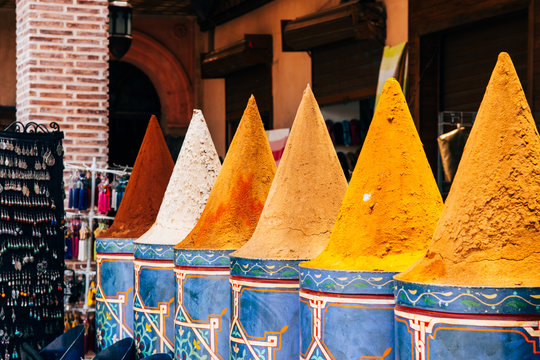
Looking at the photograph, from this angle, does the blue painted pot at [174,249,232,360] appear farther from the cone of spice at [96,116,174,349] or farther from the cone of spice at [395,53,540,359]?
the cone of spice at [395,53,540,359]

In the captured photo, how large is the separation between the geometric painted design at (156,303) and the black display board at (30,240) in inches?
63.4

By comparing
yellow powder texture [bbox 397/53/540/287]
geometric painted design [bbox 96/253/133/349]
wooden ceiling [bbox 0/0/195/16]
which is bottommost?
geometric painted design [bbox 96/253/133/349]

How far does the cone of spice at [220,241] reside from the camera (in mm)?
3377

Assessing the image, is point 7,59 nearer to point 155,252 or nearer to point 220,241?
point 155,252

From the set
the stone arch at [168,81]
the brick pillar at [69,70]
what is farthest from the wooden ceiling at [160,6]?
the brick pillar at [69,70]

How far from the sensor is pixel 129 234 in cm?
445

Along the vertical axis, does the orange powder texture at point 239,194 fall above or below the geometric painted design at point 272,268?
above

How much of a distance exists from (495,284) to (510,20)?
14.3 feet

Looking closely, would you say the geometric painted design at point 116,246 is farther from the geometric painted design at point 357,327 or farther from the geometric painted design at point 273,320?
the geometric painted design at point 357,327

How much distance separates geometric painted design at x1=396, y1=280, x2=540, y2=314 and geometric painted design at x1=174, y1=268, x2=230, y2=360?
1376mm

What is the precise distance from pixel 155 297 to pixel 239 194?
751 millimetres

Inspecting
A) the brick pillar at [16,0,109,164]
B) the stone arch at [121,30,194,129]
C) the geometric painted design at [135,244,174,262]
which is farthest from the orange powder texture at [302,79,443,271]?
the stone arch at [121,30,194,129]

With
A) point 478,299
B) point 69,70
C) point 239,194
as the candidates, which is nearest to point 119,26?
point 69,70

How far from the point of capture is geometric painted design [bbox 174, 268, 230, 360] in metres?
3.37
